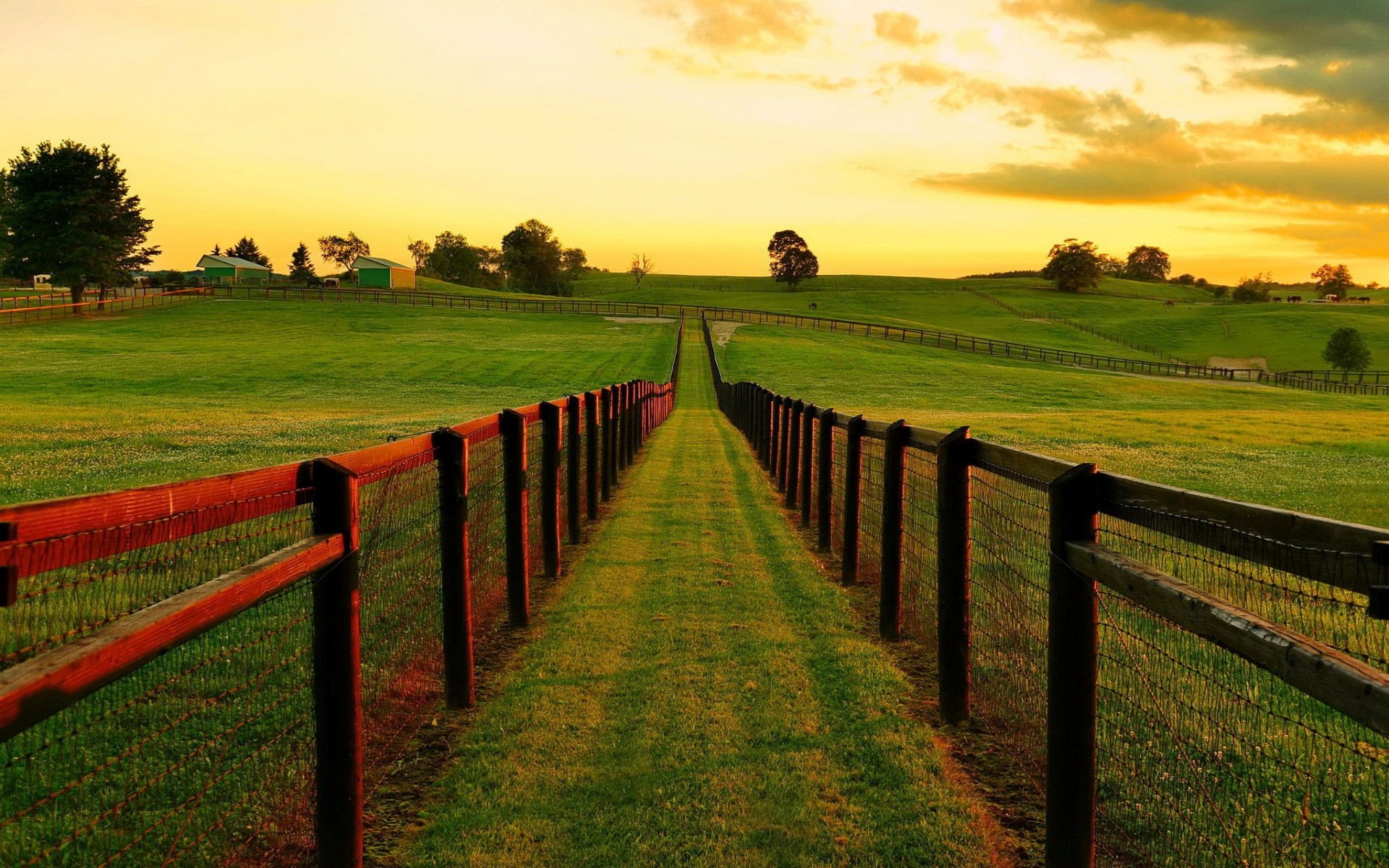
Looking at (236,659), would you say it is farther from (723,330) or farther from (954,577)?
(723,330)

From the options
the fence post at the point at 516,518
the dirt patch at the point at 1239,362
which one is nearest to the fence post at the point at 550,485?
the fence post at the point at 516,518

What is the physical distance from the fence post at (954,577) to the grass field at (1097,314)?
314ft

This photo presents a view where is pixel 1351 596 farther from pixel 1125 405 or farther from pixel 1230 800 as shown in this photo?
pixel 1125 405

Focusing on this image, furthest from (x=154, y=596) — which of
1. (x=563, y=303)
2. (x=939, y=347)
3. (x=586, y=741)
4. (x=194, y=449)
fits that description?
(x=563, y=303)

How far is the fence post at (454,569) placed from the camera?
5.66 m

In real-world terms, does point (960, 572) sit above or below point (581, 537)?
above

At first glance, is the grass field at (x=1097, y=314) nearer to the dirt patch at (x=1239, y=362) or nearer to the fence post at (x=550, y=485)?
the dirt patch at (x=1239, y=362)

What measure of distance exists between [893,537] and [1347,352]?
105728mm

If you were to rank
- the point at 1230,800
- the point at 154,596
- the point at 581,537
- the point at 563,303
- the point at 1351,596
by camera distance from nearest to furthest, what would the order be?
1. the point at 1230,800
2. the point at 154,596
3. the point at 1351,596
4. the point at 581,537
5. the point at 563,303

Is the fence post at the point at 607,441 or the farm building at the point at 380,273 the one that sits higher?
the farm building at the point at 380,273

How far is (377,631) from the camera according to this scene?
596cm

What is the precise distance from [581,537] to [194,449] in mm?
9554

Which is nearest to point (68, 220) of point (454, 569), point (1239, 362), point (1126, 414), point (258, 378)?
point (258, 378)

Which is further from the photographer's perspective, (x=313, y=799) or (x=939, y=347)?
(x=939, y=347)
